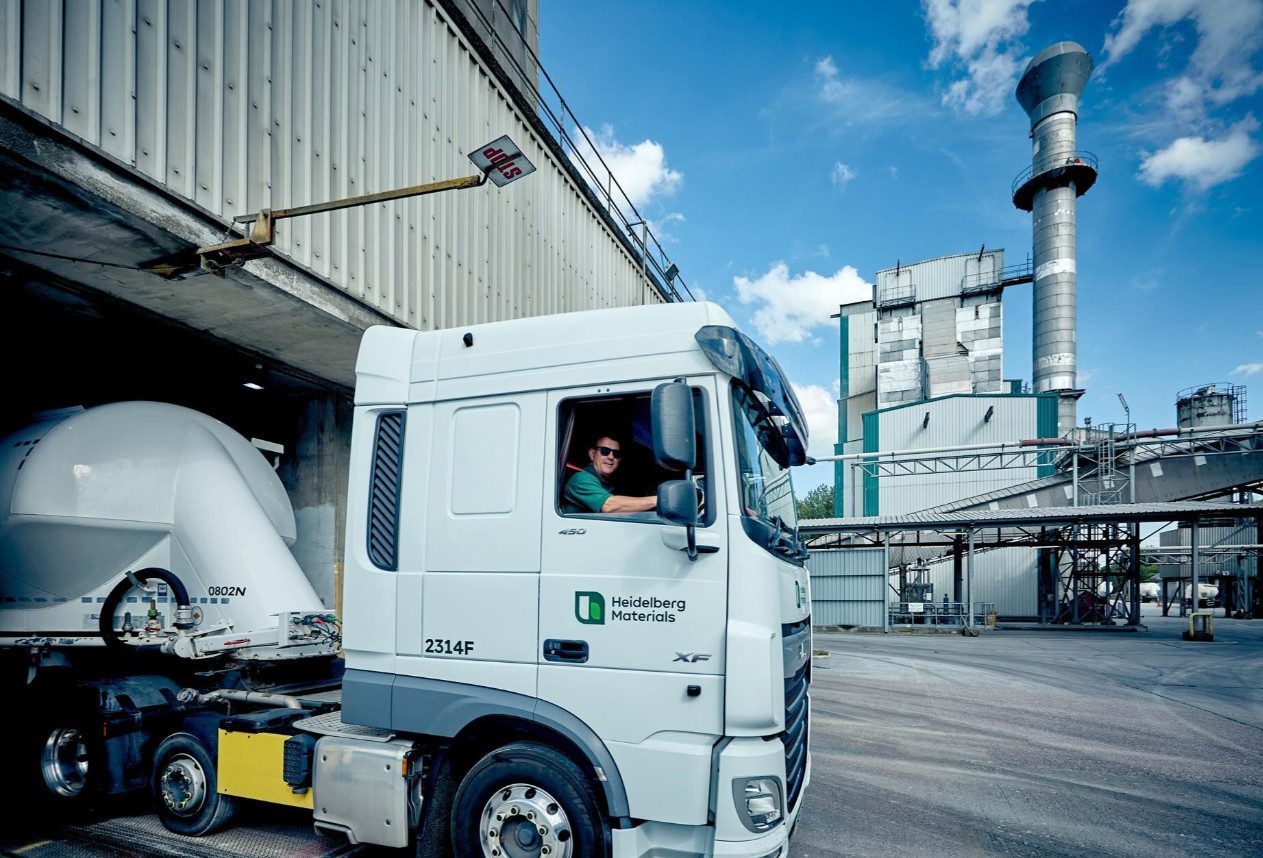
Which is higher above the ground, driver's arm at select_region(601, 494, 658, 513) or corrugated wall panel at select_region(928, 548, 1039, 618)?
driver's arm at select_region(601, 494, 658, 513)

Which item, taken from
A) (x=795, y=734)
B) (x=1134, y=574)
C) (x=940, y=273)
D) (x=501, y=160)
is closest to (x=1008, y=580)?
(x=1134, y=574)

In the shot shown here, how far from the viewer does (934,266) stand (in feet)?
139

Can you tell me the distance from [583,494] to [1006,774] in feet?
19.1

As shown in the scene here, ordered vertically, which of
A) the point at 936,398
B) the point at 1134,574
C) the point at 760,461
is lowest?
the point at 1134,574

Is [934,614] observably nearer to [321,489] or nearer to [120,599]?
[321,489]

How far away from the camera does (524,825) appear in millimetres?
3572

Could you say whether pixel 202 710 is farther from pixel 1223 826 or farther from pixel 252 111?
pixel 1223 826

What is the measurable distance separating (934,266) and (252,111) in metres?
41.7

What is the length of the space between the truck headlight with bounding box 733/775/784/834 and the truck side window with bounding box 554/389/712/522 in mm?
1337

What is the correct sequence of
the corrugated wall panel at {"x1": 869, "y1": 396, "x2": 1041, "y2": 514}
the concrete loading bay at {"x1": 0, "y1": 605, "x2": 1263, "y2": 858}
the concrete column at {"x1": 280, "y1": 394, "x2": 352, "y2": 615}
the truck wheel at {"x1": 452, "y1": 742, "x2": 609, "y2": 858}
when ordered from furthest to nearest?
the corrugated wall panel at {"x1": 869, "y1": 396, "x2": 1041, "y2": 514}, the concrete column at {"x1": 280, "y1": 394, "x2": 352, "y2": 615}, the concrete loading bay at {"x1": 0, "y1": 605, "x2": 1263, "y2": 858}, the truck wheel at {"x1": 452, "y1": 742, "x2": 609, "y2": 858}

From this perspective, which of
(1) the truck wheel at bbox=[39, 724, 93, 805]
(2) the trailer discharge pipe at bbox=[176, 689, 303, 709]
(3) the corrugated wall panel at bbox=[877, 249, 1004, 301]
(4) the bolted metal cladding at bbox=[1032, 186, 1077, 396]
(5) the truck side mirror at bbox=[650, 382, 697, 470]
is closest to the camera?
(5) the truck side mirror at bbox=[650, 382, 697, 470]

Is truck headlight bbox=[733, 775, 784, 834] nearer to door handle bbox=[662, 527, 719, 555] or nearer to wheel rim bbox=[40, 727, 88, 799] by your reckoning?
door handle bbox=[662, 527, 719, 555]

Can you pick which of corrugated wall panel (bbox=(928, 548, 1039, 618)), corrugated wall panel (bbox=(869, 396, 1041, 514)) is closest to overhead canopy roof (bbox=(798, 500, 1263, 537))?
corrugated wall panel (bbox=(928, 548, 1039, 618))

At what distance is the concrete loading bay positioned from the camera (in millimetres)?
5012
